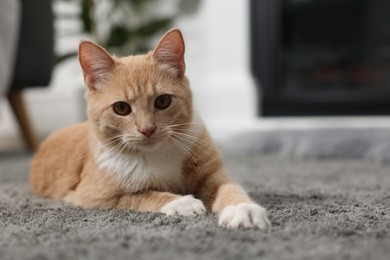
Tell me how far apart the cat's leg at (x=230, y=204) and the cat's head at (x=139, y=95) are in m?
0.14

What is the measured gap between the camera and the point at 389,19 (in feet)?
8.97

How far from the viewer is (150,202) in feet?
3.30

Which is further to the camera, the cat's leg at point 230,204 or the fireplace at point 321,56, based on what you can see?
the fireplace at point 321,56

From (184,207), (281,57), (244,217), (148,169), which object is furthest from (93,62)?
(281,57)

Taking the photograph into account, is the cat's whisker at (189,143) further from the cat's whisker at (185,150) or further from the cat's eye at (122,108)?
the cat's eye at (122,108)

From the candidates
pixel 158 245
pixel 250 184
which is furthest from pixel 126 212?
pixel 250 184

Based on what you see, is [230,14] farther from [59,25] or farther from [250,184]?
[250,184]

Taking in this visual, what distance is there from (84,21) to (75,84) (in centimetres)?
64

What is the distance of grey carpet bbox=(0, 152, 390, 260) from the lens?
0.72 metres

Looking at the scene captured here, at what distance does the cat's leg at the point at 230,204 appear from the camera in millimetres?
841

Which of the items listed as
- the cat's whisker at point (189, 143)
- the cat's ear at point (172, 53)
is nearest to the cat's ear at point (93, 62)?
the cat's ear at point (172, 53)

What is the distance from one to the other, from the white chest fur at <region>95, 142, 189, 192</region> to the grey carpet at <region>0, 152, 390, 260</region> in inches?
3.4

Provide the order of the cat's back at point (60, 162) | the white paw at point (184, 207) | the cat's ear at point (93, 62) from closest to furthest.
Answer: the white paw at point (184, 207) → the cat's ear at point (93, 62) → the cat's back at point (60, 162)

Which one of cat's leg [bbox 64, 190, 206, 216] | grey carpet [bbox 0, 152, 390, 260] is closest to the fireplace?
grey carpet [bbox 0, 152, 390, 260]
